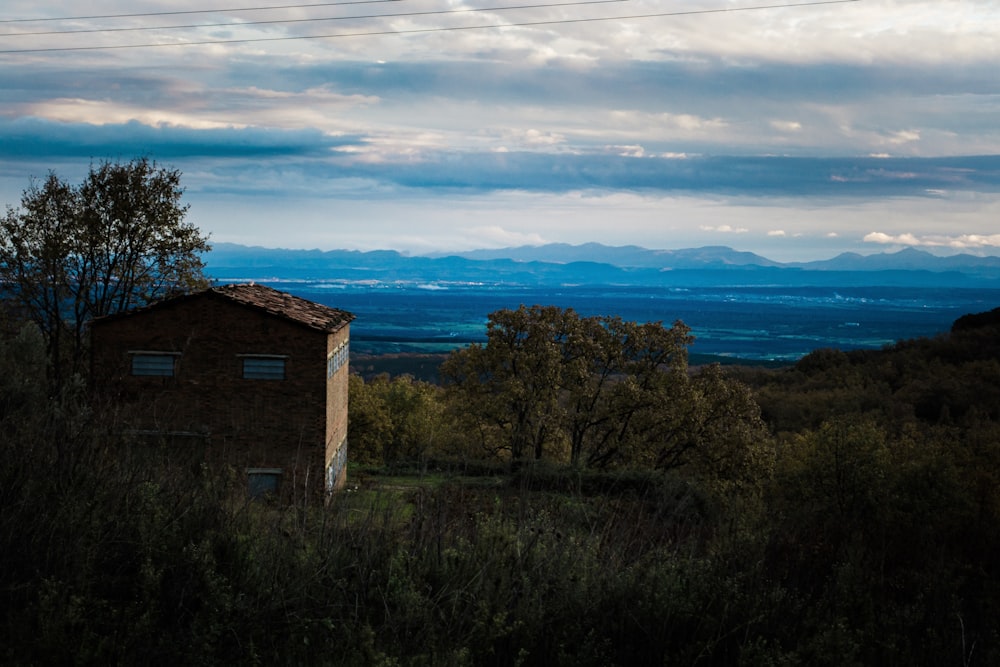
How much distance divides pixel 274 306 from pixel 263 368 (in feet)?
6.76

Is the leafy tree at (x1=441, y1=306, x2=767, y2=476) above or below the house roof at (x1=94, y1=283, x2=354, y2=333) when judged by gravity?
below

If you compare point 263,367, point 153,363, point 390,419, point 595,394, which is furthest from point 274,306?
point 390,419

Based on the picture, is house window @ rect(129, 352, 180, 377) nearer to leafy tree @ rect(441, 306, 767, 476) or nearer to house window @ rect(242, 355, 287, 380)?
house window @ rect(242, 355, 287, 380)

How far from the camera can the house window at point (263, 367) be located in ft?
94.9

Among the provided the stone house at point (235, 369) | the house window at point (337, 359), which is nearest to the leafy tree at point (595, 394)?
the house window at point (337, 359)

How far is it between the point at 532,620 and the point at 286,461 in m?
21.8

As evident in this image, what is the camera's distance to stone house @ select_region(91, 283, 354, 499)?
28.8m

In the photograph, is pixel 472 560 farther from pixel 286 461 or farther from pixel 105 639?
pixel 286 461

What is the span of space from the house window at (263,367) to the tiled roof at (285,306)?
1382 mm

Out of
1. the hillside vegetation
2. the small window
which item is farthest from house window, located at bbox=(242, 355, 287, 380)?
the hillside vegetation

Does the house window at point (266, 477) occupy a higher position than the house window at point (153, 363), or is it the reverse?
the house window at point (153, 363)

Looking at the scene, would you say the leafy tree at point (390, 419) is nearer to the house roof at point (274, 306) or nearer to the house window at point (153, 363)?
the house roof at point (274, 306)

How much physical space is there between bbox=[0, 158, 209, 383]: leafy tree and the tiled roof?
6.08 meters

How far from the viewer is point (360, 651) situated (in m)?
7.55
